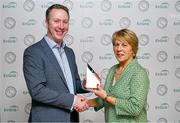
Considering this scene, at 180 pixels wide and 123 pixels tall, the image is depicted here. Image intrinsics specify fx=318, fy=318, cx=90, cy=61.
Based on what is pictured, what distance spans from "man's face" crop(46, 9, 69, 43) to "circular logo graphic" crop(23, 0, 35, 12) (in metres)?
1.00

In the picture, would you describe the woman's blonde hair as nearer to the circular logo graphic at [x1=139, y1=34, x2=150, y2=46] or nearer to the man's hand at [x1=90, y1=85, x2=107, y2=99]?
the man's hand at [x1=90, y1=85, x2=107, y2=99]

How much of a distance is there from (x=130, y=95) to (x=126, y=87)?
0.18 ft

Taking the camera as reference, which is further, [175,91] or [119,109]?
[175,91]

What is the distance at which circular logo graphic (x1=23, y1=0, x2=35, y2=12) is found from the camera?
3020mm

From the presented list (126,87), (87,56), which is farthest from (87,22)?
(126,87)

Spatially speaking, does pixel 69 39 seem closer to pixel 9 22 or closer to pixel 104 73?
pixel 104 73

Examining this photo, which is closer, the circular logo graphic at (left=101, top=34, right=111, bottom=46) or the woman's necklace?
the woman's necklace

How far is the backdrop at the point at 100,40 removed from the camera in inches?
119

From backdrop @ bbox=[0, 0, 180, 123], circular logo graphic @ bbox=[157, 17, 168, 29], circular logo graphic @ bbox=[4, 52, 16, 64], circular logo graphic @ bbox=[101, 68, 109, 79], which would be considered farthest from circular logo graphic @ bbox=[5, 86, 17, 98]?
circular logo graphic @ bbox=[157, 17, 168, 29]

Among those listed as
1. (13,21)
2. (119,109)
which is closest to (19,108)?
(13,21)

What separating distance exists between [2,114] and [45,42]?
52.6 inches

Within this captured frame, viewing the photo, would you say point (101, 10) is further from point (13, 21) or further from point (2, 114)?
point (2, 114)

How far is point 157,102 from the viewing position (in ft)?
10.4

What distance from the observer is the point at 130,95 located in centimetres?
188
